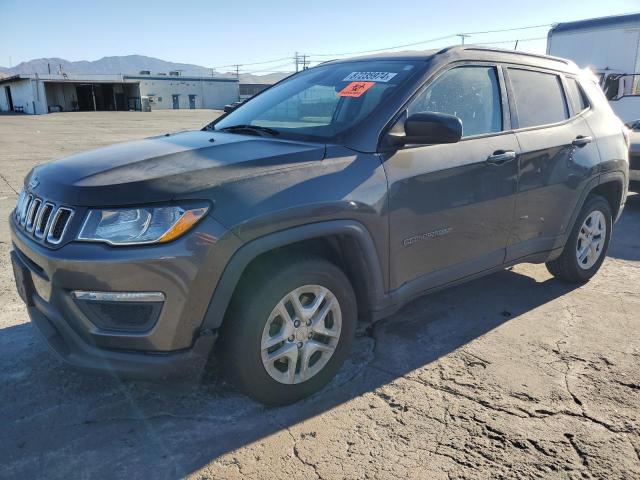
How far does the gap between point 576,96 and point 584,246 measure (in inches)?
49.4

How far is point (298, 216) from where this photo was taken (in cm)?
251

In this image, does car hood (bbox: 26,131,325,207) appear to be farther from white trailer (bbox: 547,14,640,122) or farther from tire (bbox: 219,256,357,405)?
white trailer (bbox: 547,14,640,122)

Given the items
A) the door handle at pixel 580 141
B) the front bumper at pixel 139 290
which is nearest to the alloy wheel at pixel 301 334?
the front bumper at pixel 139 290

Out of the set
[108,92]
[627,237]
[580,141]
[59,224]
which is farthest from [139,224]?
[108,92]

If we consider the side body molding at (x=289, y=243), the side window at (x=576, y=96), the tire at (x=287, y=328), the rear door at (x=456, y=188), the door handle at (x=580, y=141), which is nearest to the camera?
the side body molding at (x=289, y=243)

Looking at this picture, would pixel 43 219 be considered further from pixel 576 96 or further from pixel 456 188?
pixel 576 96

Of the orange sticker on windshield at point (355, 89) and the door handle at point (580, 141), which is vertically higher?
the orange sticker on windshield at point (355, 89)

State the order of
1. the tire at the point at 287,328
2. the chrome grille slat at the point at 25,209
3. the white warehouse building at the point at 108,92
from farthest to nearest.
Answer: the white warehouse building at the point at 108,92 → the chrome grille slat at the point at 25,209 → the tire at the point at 287,328

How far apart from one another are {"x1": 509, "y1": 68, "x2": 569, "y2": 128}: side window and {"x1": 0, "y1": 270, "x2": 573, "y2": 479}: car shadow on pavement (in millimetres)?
1576

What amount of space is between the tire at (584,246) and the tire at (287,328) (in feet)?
7.85

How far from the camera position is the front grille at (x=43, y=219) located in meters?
2.38

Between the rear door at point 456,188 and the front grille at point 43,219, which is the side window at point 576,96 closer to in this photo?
the rear door at point 456,188

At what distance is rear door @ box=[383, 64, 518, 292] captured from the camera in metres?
2.95

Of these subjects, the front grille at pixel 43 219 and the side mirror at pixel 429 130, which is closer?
the front grille at pixel 43 219
